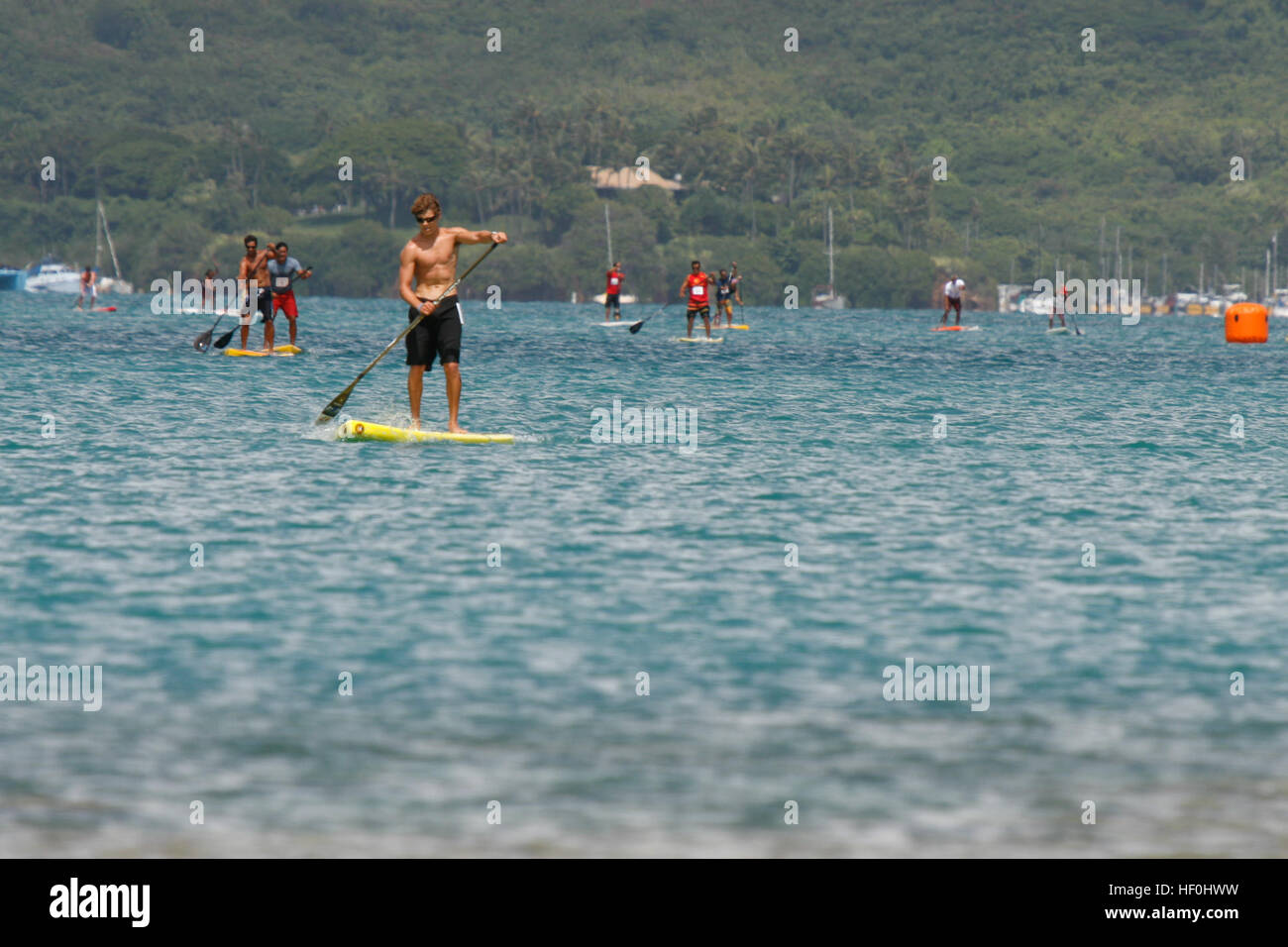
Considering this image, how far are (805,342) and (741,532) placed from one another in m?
49.8

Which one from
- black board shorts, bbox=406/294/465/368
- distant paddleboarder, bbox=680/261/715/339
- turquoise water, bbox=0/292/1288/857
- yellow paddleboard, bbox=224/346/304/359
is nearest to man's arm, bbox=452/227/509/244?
black board shorts, bbox=406/294/465/368

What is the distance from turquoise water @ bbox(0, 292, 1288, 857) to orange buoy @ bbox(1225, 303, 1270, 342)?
181ft

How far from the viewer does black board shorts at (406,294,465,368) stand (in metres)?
19.2

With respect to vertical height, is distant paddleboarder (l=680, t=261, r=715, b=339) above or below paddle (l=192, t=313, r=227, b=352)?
above

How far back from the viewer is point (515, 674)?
966cm

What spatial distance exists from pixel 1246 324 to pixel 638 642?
69.7 m

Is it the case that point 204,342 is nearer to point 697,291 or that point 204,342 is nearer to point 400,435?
point 697,291

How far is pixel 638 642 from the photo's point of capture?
10484mm

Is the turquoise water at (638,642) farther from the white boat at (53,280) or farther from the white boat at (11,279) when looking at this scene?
the white boat at (53,280)

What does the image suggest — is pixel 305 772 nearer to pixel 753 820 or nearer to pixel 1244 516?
pixel 753 820

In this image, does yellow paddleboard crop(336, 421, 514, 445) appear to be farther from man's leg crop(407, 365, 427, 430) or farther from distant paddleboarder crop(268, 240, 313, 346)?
distant paddleboarder crop(268, 240, 313, 346)

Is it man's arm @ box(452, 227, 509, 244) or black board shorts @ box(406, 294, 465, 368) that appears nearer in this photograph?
man's arm @ box(452, 227, 509, 244)

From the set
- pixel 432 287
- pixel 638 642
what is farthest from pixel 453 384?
pixel 638 642
